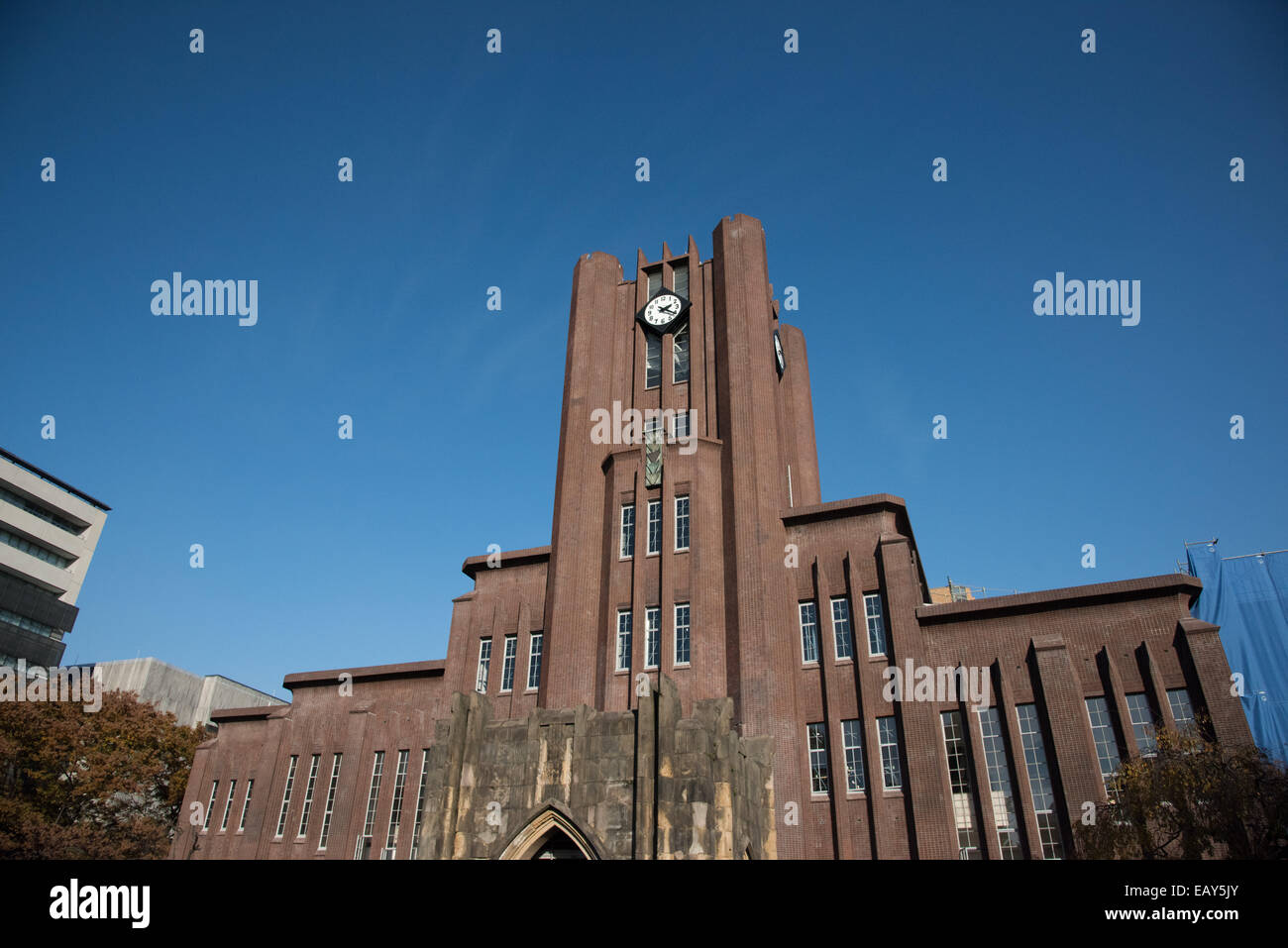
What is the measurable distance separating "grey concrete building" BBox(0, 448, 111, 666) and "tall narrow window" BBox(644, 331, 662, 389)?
5695 centimetres

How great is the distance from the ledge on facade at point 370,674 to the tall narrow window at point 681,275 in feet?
63.8

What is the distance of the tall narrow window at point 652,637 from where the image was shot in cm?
2797

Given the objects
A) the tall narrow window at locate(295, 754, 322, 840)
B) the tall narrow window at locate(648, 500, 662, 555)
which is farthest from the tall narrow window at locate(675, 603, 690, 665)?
the tall narrow window at locate(295, 754, 322, 840)

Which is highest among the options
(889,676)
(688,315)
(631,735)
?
(688,315)

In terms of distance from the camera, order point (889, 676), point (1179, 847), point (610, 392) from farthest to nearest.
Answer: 1. point (610, 392)
2. point (889, 676)
3. point (1179, 847)

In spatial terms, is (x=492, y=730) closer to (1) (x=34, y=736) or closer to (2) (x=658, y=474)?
(2) (x=658, y=474)

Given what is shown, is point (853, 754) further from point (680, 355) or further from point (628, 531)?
point (680, 355)

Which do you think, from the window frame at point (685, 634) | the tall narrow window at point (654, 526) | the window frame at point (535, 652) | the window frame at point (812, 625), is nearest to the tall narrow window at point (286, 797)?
the window frame at point (535, 652)

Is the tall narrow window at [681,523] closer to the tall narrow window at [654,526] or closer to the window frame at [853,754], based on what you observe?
the tall narrow window at [654,526]

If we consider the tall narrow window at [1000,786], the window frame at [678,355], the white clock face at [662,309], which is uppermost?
the white clock face at [662,309]

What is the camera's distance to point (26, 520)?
67.2m

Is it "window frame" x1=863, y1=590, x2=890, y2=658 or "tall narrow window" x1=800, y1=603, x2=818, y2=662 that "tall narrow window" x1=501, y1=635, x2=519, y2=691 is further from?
"window frame" x1=863, y1=590, x2=890, y2=658

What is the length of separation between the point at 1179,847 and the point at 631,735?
517 inches
